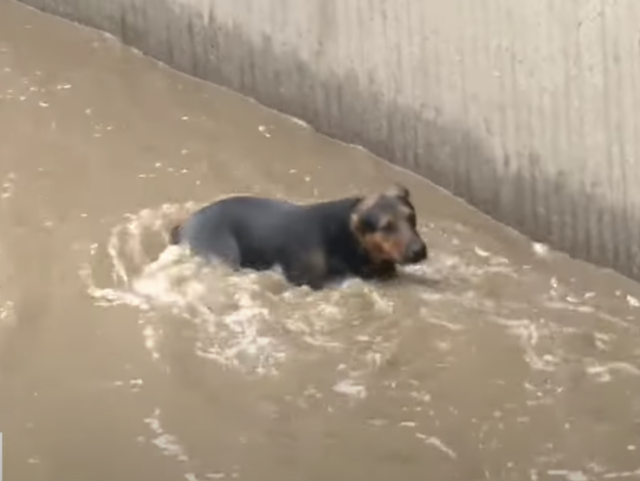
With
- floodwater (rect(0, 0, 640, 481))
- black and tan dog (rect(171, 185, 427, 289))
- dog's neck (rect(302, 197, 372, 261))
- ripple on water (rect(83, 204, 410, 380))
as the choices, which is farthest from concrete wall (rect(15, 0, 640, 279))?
ripple on water (rect(83, 204, 410, 380))

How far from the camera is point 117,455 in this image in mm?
3979

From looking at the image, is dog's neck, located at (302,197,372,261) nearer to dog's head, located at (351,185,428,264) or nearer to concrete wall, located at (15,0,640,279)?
dog's head, located at (351,185,428,264)

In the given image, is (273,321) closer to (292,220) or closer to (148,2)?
(292,220)

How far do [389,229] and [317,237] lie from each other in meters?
0.28

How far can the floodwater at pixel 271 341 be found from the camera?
4.02m

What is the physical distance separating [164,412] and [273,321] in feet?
2.24

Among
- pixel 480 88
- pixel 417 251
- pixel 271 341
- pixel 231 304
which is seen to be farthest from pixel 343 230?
pixel 480 88

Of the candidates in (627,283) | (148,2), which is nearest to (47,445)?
(627,283)

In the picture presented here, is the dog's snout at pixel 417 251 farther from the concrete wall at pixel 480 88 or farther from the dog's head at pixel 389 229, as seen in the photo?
the concrete wall at pixel 480 88

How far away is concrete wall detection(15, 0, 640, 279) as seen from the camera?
5.23 metres

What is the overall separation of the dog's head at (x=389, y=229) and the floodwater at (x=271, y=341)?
137 mm

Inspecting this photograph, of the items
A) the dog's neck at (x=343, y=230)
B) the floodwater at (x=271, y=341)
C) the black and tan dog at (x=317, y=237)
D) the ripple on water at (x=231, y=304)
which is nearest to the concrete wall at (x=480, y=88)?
the floodwater at (x=271, y=341)

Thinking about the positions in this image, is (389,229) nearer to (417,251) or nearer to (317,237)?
(417,251)

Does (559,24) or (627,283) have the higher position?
(559,24)
